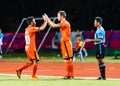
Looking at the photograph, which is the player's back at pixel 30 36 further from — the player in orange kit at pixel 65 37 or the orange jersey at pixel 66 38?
the orange jersey at pixel 66 38

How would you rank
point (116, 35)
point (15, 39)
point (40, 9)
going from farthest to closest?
1. point (40, 9)
2. point (15, 39)
3. point (116, 35)

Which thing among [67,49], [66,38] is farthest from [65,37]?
[67,49]

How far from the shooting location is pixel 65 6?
2032 inches

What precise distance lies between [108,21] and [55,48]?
7.90 meters

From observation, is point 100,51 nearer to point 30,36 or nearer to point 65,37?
point 65,37

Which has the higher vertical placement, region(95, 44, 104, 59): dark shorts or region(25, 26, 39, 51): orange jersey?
region(25, 26, 39, 51): orange jersey

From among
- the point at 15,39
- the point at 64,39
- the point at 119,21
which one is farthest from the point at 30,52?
the point at 119,21

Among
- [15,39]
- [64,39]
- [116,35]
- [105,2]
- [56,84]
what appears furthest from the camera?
[105,2]

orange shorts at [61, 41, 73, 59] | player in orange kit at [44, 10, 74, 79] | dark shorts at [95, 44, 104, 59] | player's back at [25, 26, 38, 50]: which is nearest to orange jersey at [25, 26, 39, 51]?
player's back at [25, 26, 38, 50]

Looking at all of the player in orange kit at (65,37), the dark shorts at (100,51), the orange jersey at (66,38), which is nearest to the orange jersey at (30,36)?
the player in orange kit at (65,37)

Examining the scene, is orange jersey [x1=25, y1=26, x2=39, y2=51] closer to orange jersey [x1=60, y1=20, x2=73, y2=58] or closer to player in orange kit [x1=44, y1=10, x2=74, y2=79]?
player in orange kit [x1=44, y1=10, x2=74, y2=79]

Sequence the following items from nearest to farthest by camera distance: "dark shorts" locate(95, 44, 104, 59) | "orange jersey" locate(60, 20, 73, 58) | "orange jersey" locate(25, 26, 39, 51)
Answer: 1. "orange jersey" locate(60, 20, 73, 58)
2. "dark shorts" locate(95, 44, 104, 59)
3. "orange jersey" locate(25, 26, 39, 51)

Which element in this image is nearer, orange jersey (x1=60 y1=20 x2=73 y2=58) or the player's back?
orange jersey (x1=60 y1=20 x2=73 y2=58)

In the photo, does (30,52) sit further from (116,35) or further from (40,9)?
(40,9)
